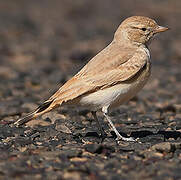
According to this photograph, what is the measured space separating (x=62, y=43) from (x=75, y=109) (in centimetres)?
831

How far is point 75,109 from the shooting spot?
397 inches

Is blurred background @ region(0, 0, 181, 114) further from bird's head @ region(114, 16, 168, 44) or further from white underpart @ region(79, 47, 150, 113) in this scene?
bird's head @ region(114, 16, 168, 44)

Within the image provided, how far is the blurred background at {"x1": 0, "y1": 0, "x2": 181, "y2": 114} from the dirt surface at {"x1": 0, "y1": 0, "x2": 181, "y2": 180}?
0.03 metres

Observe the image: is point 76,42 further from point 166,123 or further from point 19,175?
point 19,175

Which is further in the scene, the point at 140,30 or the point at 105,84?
the point at 140,30

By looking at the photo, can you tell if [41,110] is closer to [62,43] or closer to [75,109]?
[75,109]

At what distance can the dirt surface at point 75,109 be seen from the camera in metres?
6.21

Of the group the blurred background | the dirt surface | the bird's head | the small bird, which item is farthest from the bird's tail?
the blurred background

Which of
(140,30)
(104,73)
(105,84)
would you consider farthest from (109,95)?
(140,30)

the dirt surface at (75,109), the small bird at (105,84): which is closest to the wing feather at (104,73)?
the small bird at (105,84)

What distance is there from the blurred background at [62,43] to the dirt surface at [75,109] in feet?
0.08

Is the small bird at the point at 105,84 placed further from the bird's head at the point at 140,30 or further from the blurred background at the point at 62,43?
the blurred background at the point at 62,43

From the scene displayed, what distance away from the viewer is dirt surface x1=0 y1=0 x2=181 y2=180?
6.21 m

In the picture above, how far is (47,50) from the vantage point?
16.7m
